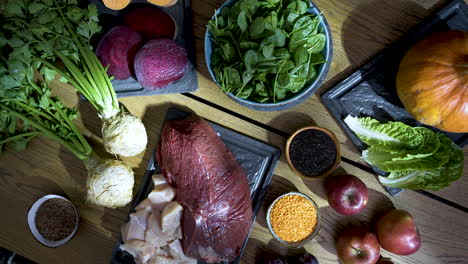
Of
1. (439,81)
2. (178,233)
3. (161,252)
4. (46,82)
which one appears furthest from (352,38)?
(46,82)

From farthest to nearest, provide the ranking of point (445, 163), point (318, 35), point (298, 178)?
point (298, 178)
point (445, 163)
point (318, 35)

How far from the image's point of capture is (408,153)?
54.9 inches

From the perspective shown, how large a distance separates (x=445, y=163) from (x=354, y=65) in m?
0.48

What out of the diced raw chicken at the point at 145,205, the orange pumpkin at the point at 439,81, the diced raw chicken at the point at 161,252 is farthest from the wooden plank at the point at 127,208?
the orange pumpkin at the point at 439,81

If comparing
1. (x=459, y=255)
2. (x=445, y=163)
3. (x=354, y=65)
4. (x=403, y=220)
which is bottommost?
(x=459, y=255)

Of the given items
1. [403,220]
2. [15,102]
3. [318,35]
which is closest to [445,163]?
[403,220]

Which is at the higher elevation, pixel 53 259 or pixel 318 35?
pixel 318 35

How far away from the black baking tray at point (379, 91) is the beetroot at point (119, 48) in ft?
2.42

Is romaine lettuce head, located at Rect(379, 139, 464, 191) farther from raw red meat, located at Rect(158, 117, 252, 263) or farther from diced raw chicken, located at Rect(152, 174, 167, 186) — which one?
diced raw chicken, located at Rect(152, 174, 167, 186)

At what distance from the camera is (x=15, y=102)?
1387 mm

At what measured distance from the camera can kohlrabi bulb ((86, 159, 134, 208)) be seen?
4.55 ft

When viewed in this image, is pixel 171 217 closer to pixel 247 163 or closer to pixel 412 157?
pixel 247 163

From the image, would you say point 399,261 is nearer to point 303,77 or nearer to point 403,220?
point 403,220

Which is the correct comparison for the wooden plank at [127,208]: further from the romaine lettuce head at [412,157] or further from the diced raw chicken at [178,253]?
the diced raw chicken at [178,253]
